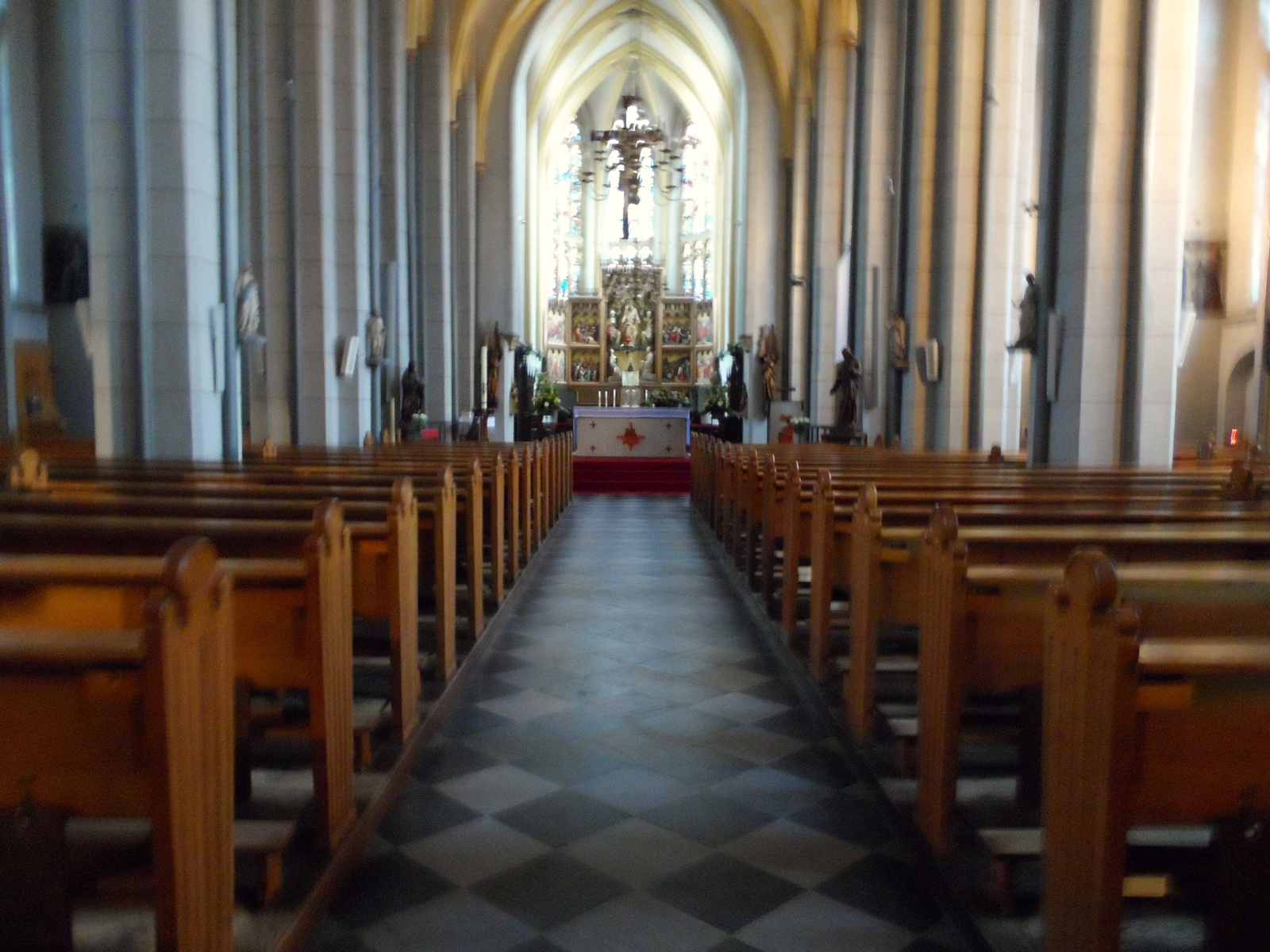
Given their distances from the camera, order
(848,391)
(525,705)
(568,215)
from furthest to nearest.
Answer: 1. (568,215)
2. (848,391)
3. (525,705)

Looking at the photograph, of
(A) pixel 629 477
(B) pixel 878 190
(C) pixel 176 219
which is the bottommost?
(A) pixel 629 477

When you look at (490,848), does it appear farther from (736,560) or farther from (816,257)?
(816,257)

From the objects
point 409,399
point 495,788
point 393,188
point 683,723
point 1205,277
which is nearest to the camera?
point 495,788

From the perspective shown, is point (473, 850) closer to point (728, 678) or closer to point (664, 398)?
point (728, 678)

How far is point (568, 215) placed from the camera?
30.9 meters

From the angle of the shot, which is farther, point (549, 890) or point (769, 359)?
point (769, 359)

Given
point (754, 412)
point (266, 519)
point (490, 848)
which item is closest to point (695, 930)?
point (490, 848)

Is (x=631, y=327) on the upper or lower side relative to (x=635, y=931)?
upper

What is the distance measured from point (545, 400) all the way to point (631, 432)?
3.97 metres

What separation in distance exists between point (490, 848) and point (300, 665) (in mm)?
780

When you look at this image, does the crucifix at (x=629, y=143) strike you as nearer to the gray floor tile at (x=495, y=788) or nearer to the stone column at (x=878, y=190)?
the stone column at (x=878, y=190)

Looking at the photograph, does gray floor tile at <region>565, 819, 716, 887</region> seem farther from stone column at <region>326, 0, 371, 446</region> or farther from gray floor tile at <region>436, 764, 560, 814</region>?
stone column at <region>326, 0, 371, 446</region>

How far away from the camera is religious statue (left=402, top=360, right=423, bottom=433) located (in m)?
13.8

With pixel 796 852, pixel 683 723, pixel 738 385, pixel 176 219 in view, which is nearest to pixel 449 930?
pixel 796 852
